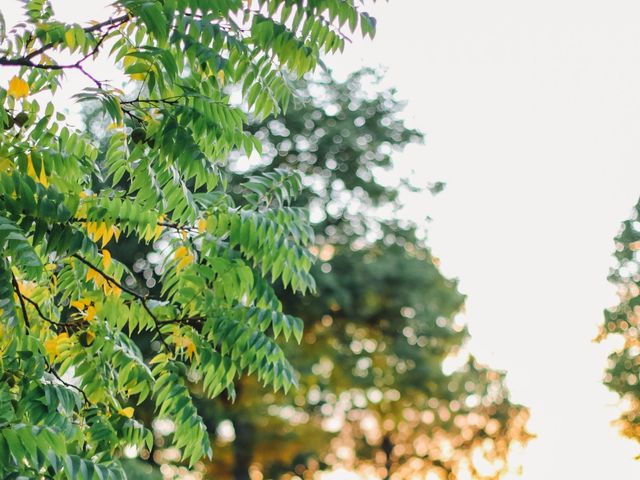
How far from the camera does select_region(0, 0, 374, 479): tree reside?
13.1 ft

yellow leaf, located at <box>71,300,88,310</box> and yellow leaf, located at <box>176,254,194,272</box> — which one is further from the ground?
yellow leaf, located at <box>176,254,194,272</box>

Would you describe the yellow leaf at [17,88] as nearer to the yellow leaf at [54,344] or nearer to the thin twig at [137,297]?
the thin twig at [137,297]

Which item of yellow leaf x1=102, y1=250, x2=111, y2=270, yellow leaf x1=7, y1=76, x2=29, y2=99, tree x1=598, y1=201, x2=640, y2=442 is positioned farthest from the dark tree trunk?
yellow leaf x1=7, y1=76, x2=29, y2=99

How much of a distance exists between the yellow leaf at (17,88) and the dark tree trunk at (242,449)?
2251 cm

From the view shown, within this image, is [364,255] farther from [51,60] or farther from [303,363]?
[51,60]

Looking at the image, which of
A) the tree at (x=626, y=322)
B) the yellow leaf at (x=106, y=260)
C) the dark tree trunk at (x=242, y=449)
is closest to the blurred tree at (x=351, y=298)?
the dark tree trunk at (x=242, y=449)

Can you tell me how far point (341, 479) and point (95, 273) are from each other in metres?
35.2

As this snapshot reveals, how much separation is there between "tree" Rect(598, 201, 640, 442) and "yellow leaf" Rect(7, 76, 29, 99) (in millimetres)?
26463

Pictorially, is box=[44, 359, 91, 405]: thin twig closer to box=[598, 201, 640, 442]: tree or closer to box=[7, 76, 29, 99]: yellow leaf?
box=[7, 76, 29, 99]: yellow leaf

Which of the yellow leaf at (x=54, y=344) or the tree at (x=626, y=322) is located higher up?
the tree at (x=626, y=322)

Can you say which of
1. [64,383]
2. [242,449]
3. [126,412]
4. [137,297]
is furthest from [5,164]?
[242,449]

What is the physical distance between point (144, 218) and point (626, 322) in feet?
87.6

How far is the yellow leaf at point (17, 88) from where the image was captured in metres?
4.43

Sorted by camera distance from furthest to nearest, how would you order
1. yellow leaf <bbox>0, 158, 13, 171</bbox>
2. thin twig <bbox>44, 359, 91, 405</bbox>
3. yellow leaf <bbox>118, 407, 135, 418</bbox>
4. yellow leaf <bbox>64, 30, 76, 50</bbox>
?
yellow leaf <bbox>118, 407, 135, 418</bbox> → thin twig <bbox>44, 359, 91, 405</bbox> → yellow leaf <bbox>64, 30, 76, 50</bbox> → yellow leaf <bbox>0, 158, 13, 171</bbox>
